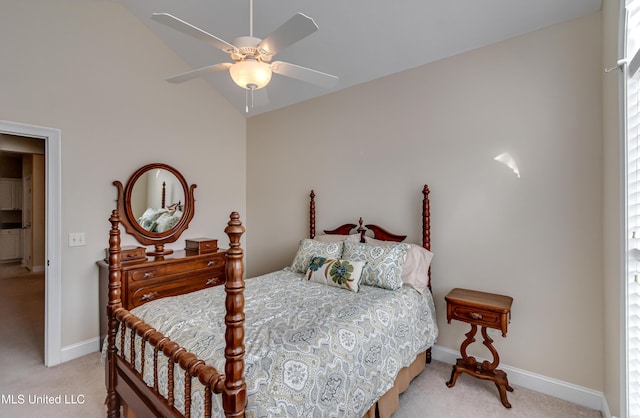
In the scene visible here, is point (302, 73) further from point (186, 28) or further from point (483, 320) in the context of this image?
point (483, 320)

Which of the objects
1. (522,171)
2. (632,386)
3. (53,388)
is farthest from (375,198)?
(53,388)

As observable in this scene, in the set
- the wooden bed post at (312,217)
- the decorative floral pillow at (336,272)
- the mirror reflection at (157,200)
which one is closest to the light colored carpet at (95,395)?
the decorative floral pillow at (336,272)

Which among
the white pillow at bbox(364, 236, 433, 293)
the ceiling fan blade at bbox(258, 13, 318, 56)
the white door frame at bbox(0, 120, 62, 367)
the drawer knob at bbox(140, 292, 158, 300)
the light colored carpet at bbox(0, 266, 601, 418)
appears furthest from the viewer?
the drawer knob at bbox(140, 292, 158, 300)

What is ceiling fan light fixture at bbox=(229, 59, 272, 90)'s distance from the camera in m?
1.70

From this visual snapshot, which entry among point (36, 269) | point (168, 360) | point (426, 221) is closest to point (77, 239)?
point (168, 360)

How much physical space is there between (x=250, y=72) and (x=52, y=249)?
263 centimetres

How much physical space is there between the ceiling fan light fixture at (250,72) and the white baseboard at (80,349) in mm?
3079

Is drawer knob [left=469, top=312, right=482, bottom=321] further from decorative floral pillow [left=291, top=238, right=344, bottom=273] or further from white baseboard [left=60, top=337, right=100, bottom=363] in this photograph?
white baseboard [left=60, top=337, right=100, bottom=363]

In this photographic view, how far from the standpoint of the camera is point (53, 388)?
2430 mm

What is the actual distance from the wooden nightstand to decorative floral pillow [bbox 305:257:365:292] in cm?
76

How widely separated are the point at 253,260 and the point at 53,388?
2.46 m

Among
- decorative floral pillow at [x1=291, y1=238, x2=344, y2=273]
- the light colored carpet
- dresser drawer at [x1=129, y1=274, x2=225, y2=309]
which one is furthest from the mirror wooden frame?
decorative floral pillow at [x1=291, y1=238, x2=344, y2=273]

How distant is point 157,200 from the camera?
3.55 m

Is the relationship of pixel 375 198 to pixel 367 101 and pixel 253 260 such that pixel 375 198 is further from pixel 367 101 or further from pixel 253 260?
pixel 253 260
